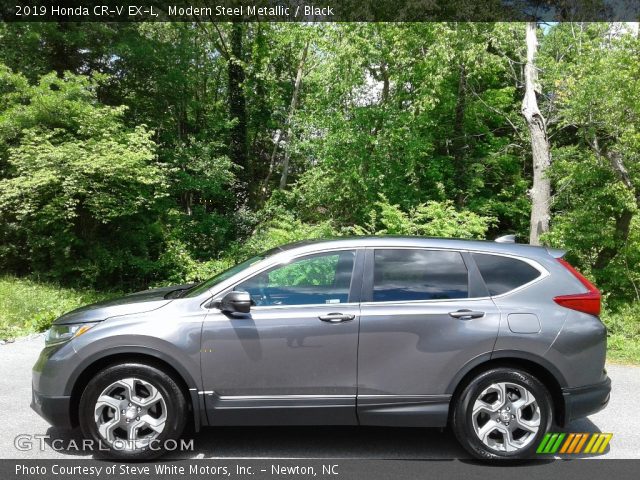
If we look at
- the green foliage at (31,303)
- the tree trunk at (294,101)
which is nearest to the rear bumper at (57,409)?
the green foliage at (31,303)

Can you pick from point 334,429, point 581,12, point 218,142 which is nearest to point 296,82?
point 218,142

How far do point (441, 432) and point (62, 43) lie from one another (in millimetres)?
14982

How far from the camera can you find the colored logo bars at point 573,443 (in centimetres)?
397

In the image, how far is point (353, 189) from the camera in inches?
613

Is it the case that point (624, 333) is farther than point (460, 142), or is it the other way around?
point (460, 142)

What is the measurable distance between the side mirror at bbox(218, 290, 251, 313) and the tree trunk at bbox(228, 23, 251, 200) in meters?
16.7

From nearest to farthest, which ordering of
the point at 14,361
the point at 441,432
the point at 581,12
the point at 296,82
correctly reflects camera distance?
1. the point at 441,432
2. the point at 14,361
3. the point at 581,12
4. the point at 296,82

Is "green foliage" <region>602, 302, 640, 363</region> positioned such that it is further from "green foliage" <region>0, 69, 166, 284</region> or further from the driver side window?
"green foliage" <region>0, 69, 166, 284</region>

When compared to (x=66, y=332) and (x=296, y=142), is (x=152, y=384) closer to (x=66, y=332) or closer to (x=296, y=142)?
(x=66, y=332)

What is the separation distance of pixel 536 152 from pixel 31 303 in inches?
501

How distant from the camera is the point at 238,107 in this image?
811 inches

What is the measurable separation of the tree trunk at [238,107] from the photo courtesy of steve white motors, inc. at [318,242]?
105 mm

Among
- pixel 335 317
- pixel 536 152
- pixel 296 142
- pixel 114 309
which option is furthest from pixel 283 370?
pixel 296 142

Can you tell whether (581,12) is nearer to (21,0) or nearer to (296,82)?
(296,82)
